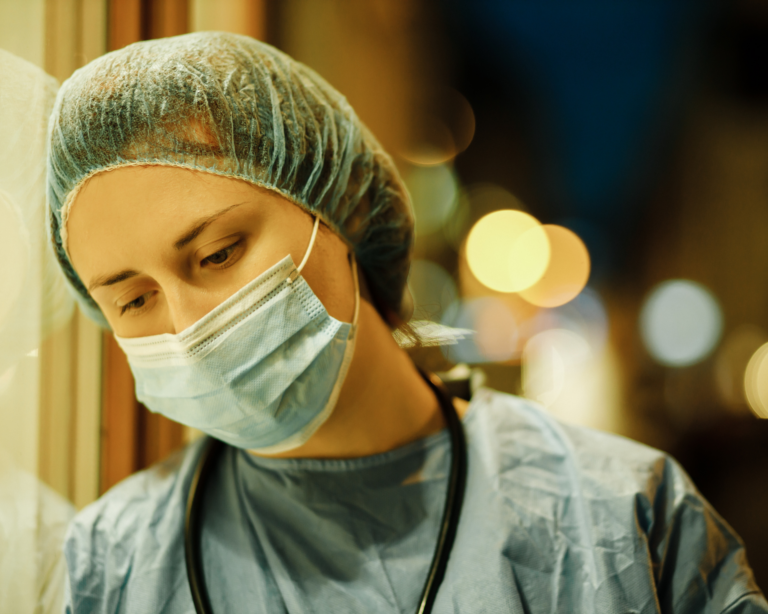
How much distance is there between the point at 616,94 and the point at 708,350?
4.02 metres

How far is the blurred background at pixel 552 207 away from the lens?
Answer: 991 millimetres

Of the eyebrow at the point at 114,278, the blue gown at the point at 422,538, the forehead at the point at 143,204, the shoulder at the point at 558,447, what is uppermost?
the forehead at the point at 143,204

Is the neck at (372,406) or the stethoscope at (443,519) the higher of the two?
the neck at (372,406)

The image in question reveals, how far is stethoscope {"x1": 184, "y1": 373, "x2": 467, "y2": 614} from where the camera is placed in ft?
2.29

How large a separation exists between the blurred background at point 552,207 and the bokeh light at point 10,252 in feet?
0.03

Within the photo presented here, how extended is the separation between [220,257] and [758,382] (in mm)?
3918

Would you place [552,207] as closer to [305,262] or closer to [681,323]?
[681,323]

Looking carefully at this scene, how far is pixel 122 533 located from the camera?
80 centimetres

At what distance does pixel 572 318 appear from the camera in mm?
5121

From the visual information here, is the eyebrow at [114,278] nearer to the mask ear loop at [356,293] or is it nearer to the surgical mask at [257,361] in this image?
the surgical mask at [257,361]

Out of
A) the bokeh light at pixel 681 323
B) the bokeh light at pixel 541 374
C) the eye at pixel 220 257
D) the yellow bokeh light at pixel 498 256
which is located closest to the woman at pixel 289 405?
the eye at pixel 220 257

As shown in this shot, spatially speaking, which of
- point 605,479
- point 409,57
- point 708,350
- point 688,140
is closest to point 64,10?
point 605,479

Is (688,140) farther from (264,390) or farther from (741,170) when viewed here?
(264,390)

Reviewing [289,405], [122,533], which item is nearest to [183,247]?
[289,405]
